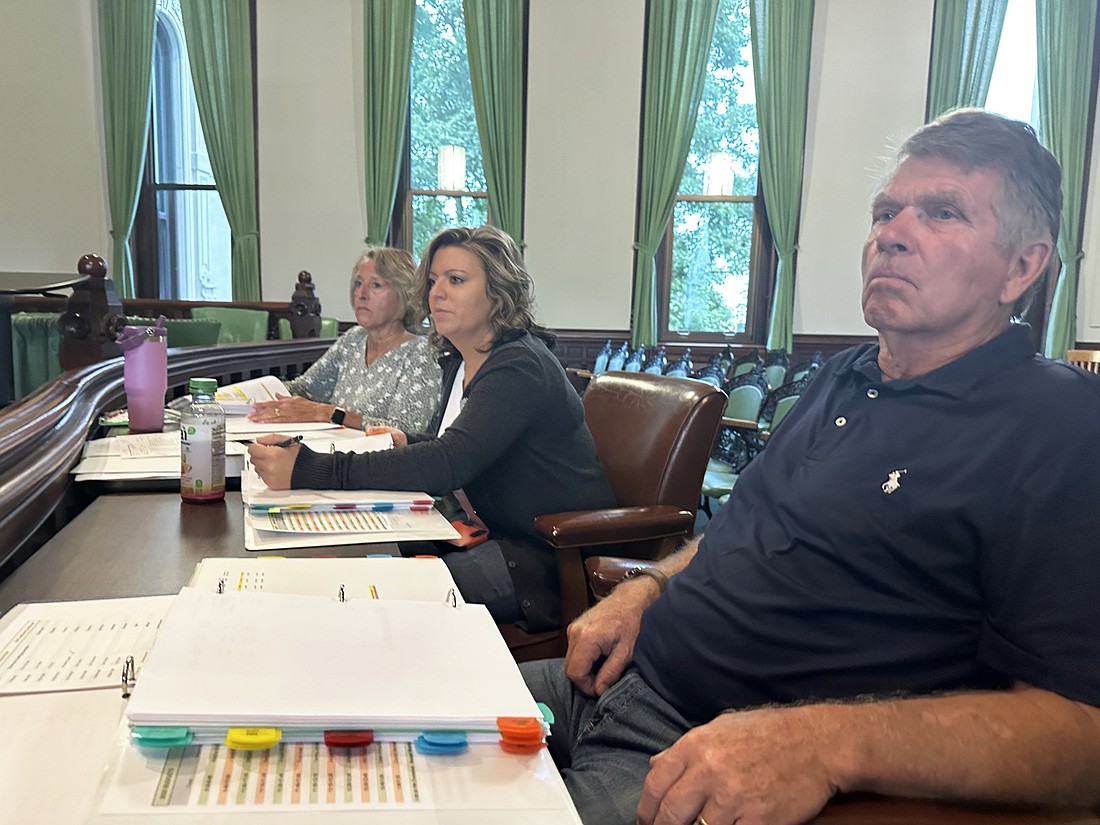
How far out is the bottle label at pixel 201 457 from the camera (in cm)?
129

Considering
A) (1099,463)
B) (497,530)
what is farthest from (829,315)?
(1099,463)

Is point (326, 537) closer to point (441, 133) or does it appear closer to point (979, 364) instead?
point (979, 364)

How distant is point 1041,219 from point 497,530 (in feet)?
3.84

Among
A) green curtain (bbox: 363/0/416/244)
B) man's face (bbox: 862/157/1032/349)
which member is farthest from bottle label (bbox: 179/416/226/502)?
green curtain (bbox: 363/0/416/244)

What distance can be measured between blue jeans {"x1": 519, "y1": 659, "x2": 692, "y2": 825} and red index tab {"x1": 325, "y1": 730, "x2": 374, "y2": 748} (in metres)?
0.43

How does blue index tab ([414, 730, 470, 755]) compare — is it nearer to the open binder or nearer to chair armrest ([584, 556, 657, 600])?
the open binder

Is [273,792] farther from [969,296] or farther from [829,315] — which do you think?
[829,315]

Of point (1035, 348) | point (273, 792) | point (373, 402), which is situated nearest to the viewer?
point (273, 792)

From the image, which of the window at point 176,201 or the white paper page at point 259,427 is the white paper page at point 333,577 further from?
the window at point 176,201

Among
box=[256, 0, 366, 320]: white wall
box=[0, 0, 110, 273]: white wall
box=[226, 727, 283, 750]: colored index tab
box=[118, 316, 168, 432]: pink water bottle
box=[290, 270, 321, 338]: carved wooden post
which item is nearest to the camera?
box=[226, 727, 283, 750]: colored index tab

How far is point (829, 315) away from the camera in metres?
6.79

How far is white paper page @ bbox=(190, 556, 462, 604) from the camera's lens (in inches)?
35.7

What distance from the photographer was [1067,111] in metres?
6.51

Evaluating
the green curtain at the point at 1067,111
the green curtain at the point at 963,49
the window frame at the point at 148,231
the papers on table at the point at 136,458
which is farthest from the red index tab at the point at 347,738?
the green curtain at the point at 1067,111
